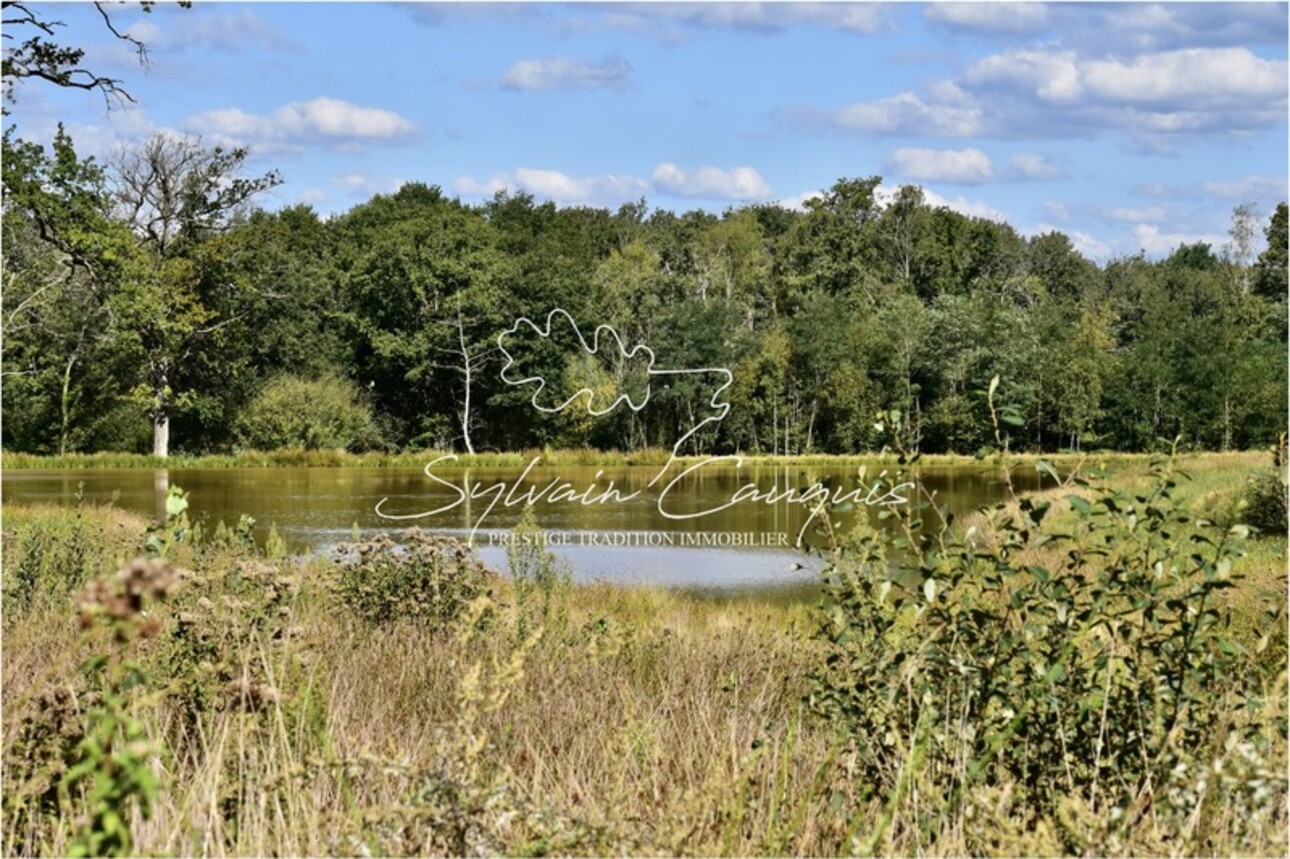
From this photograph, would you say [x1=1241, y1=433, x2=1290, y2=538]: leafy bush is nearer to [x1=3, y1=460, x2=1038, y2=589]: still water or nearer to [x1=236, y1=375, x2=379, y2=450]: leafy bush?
[x1=3, y1=460, x2=1038, y2=589]: still water

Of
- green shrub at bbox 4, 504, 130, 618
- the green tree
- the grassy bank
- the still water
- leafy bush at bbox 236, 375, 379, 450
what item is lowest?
the still water

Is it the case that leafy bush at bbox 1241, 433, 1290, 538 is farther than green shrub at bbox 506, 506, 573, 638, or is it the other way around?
leafy bush at bbox 1241, 433, 1290, 538

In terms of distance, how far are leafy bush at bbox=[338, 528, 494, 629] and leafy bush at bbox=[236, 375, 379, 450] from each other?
120ft

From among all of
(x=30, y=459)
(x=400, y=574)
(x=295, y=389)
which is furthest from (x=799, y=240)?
(x=400, y=574)

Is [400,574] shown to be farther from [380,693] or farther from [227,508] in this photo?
[227,508]

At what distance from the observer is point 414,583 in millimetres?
8508

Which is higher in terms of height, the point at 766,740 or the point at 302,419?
the point at 302,419

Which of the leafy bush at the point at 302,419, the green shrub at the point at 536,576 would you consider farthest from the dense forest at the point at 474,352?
the green shrub at the point at 536,576

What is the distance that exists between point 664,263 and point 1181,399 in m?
25.1

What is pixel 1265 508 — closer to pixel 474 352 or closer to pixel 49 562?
pixel 49 562

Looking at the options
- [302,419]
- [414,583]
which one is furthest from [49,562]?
[302,419]

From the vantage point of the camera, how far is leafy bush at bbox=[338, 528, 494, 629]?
8.37 metres

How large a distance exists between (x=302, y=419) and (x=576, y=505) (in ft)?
58.4

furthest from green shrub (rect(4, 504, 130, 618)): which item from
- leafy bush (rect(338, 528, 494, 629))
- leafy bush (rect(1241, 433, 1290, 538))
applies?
leafy bush (rect(1241, 433, 1290, 538))
